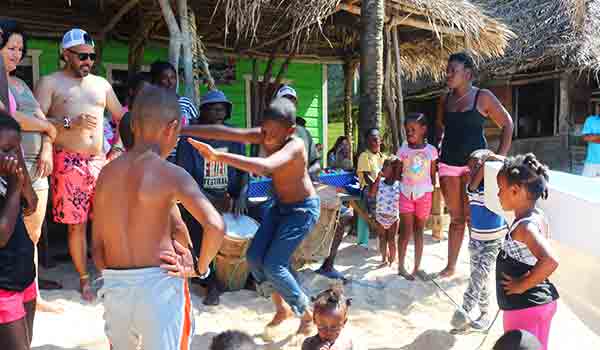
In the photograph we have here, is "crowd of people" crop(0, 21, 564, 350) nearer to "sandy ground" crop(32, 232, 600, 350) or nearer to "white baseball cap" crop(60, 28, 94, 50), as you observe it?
"white baseball cap" crop(60, 28, 94, 50)

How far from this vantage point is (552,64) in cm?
1273

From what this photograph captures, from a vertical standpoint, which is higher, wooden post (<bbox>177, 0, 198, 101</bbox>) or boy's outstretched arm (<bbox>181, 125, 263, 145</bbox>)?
wooden post (<bbox>177, 0, 198, 101</bbox>)

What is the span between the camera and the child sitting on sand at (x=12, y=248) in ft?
6.77

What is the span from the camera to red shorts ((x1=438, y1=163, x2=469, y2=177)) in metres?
4.24

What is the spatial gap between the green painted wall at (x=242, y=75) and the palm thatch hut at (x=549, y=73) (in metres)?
4.76

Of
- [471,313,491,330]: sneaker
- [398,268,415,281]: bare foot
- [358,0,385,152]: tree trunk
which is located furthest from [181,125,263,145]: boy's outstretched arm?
[358,0,385,152]: tree trunk

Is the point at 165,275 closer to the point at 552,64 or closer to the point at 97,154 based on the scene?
the point at 97,154

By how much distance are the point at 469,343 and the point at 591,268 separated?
117 centimetres

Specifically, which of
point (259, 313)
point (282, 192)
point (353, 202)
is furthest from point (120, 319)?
point (353, 202)

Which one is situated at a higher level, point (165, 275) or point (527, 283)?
point (165, 275)

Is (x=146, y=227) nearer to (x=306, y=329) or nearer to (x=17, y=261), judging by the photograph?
(x=17, y=261)

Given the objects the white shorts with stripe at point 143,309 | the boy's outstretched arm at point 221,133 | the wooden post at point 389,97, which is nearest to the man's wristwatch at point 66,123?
the boy's outstretched arm at point 221,133

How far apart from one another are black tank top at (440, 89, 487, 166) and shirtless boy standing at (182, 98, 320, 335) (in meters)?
1.47

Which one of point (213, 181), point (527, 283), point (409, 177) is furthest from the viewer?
point (409, 177)
